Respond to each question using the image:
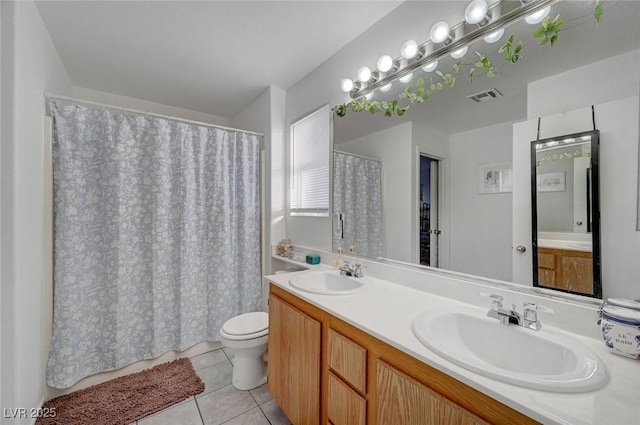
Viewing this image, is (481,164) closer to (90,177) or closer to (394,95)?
(394,95)

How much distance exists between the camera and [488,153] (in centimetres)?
114

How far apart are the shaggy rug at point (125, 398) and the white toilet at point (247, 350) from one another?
0.30 metres

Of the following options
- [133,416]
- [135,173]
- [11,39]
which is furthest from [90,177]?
[133,416]

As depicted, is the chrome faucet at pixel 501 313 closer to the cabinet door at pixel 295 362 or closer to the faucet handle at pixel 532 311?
the faucet handle at pixel 532 311

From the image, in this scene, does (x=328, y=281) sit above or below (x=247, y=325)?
above

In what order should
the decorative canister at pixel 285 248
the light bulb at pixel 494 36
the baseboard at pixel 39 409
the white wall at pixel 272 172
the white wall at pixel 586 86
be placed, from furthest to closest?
the white wall at pixel 272 172
the decorative canister at pixel 285 248
the baseboard at pixel 39 409
the light bulb at pixel 494 36
the white wall at pixel 586 86

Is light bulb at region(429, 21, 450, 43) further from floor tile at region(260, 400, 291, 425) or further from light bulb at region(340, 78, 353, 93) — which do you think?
floor tile at region(260, 400, 291, 425)

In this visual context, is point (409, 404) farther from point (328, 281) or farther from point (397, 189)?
point (397, 189)

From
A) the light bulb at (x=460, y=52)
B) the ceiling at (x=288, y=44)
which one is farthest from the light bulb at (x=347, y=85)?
the light bulb at (x=460, y=52)

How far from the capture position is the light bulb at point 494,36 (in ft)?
3.55

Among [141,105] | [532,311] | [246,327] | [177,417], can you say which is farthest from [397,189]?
[141,105]

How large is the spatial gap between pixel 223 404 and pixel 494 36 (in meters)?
2.51

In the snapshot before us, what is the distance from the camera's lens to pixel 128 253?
6.35 ft

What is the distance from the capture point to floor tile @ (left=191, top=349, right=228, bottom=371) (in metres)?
2.07
